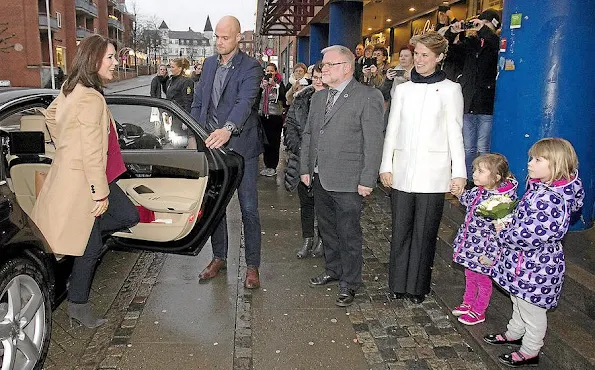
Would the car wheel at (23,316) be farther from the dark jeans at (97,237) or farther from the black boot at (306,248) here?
the black boot at (306,248)

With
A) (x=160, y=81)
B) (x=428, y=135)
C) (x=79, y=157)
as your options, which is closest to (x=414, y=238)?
(x=428, y=135)

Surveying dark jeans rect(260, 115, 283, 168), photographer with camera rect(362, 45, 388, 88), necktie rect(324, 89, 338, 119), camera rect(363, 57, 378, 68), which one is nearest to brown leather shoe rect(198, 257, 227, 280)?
necktie rect(324, 89, 338, 119)

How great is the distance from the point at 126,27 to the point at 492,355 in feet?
324

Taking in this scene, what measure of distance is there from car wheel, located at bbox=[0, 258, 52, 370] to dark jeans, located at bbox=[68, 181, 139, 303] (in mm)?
380

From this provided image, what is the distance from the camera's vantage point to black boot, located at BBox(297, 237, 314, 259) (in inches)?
205

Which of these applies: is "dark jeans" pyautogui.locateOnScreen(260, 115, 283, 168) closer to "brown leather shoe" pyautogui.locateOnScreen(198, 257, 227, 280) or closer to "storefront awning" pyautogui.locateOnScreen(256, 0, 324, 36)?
"brown leather shoe" pyautogui.locateOnScreen(198, 257, 227, 280)

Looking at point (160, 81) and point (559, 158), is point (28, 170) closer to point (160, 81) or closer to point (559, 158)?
point (559, 158)

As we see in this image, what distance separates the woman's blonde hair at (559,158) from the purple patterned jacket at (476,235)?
466 millimetres

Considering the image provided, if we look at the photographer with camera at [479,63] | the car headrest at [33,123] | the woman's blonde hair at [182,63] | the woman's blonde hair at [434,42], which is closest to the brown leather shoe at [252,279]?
the car headrest at [33,123]

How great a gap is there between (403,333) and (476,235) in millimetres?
840

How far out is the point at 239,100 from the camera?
4121 mm

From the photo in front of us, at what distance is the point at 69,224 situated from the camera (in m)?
3.27

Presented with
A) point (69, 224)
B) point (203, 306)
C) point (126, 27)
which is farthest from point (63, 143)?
point (126, 27)

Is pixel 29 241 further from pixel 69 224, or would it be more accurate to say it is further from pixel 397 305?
pixel 397 305
